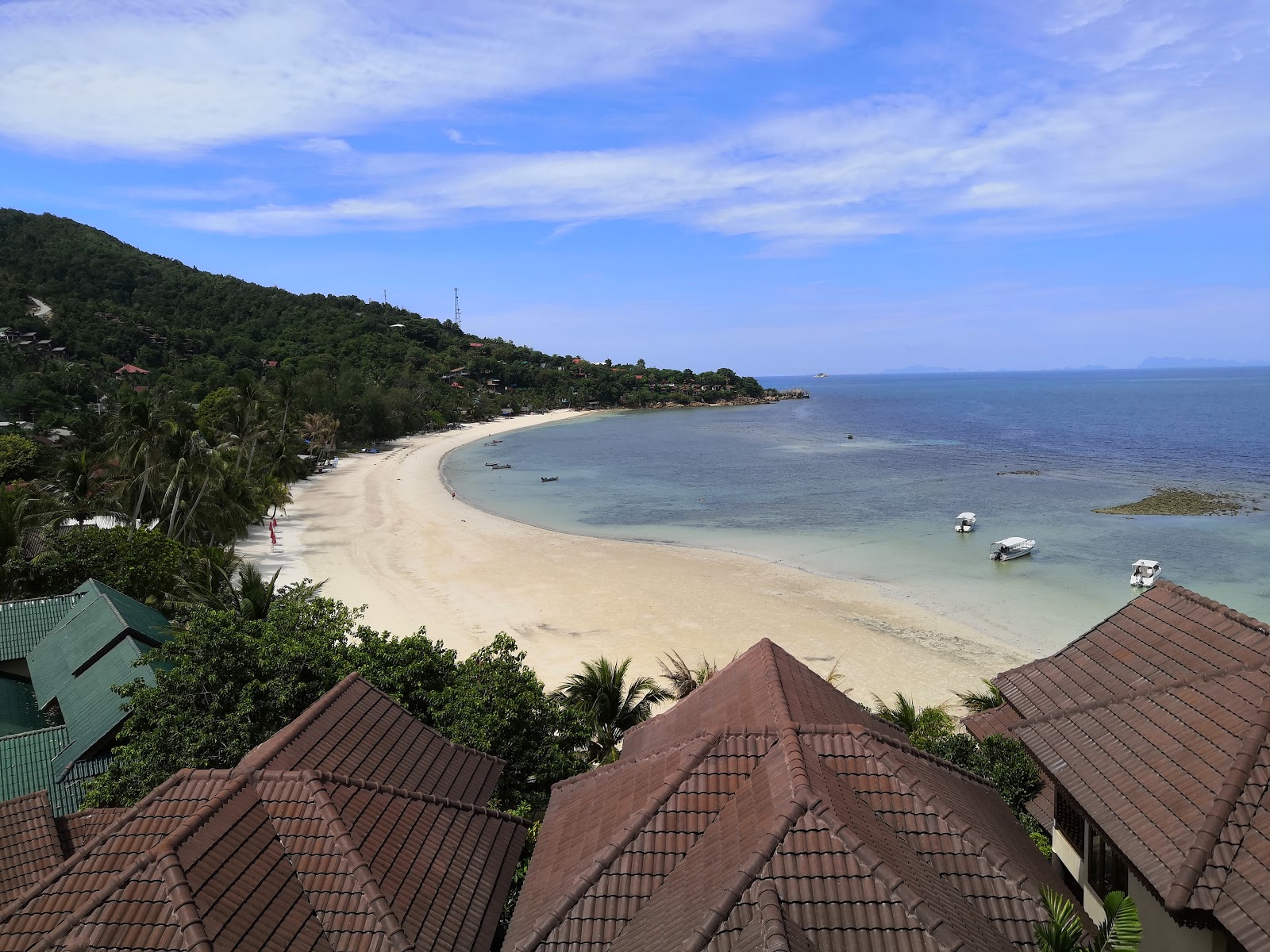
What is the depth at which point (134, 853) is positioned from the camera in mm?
6965

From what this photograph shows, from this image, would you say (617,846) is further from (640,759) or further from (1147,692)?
(1147,692)

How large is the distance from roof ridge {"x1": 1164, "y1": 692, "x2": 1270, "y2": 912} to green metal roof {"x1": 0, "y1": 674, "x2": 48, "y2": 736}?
18.8 meters

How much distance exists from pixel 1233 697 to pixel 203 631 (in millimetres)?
14287

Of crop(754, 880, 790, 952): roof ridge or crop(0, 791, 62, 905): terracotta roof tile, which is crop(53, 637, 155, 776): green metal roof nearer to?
crop(0, 791, 62, 905): terracotta roof tile

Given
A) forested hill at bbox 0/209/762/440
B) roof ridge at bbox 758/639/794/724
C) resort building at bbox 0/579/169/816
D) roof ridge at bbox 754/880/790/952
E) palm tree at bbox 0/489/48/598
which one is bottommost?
resort building at bbox 0/579/169/816

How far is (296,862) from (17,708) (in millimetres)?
13997

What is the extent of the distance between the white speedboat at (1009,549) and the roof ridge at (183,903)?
3585cm

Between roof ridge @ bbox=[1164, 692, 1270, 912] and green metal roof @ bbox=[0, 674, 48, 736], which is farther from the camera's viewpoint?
green metal roof @ bbox=[0, 674, 48, 736]

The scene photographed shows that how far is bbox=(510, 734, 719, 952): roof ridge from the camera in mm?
5938

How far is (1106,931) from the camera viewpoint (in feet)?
15.5

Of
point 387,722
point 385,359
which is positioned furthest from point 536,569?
point 385,359

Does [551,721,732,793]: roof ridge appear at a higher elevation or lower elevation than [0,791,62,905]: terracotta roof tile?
higher

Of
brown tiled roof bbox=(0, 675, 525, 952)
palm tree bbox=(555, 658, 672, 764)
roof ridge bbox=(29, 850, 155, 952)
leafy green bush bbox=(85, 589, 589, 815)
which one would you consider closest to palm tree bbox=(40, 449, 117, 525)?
leafy green bush bbox=(85, 589, 589, 815)

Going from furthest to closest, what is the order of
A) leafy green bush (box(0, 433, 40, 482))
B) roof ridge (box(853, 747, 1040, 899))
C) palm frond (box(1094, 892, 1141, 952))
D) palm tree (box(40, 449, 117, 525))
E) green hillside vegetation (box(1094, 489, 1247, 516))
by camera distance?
green hillside vegetation (box(1094, 489, 1247, 516)) → leafy green bush (box(0, 433, 40, 482)) → palm tree (box(40, 449, 117, 525)) → roof ridge (box(853, 747, 1040, 899)) → palm frond (box(1094, 892, 1141, 952))
